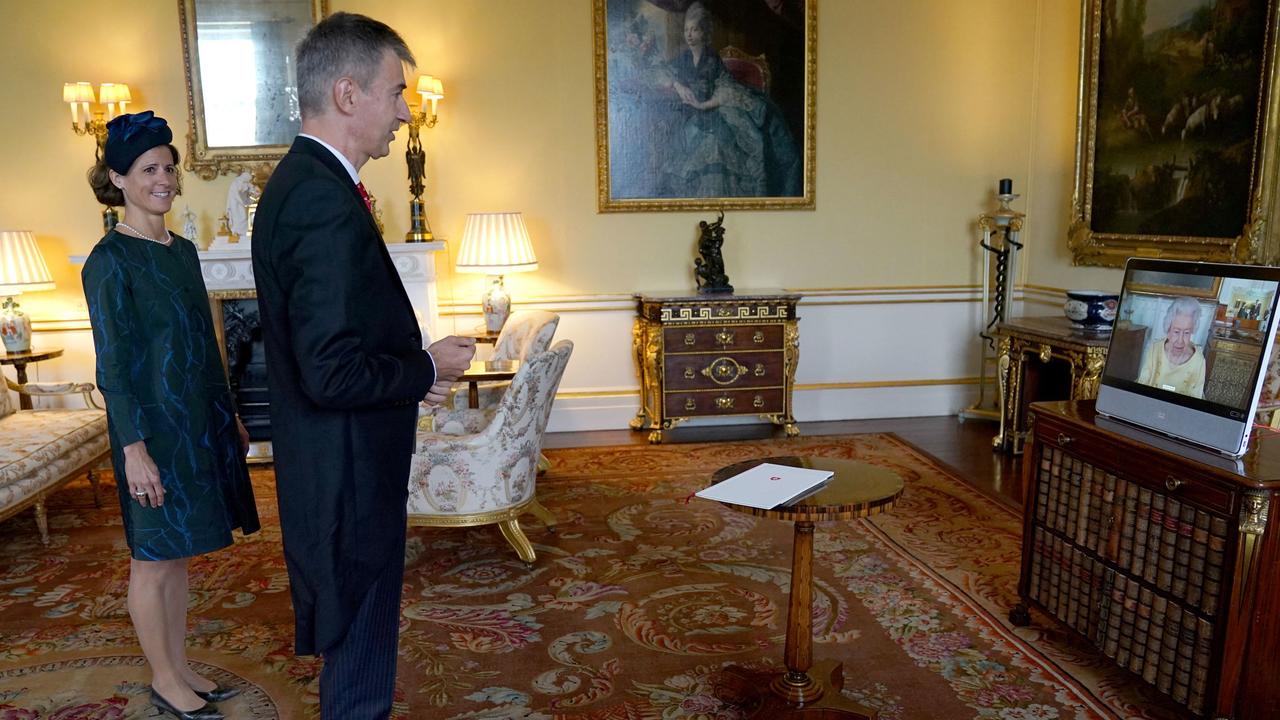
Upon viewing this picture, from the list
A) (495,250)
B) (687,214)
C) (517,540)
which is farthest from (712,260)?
(517,540)

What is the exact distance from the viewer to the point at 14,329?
5488 millimetres

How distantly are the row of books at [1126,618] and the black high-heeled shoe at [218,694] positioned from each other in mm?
2733

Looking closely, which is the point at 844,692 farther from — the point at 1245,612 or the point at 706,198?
the point at 706,198

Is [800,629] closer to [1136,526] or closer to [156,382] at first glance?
[1136,526]

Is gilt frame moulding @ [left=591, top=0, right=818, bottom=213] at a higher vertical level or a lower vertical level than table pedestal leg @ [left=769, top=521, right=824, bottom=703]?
higher

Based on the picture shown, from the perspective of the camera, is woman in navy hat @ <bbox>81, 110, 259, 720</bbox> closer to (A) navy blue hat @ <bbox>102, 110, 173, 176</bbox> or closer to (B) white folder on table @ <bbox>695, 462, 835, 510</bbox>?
(A) navy blue hat @ <bbox>102, 110, 173, 176</bbox>

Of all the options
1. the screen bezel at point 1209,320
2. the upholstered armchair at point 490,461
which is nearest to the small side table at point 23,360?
the upholstered armchair at point 490,461

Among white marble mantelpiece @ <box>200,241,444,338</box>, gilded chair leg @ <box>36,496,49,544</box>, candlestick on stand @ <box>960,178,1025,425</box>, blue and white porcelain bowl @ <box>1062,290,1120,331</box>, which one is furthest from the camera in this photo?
candlestick on stand @ <box>960,178,1025,425</box>

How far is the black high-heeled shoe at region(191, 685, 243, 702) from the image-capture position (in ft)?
9.18

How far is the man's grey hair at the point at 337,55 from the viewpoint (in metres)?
1.70

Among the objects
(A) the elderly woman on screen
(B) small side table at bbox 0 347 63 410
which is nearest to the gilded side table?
(A) the elderly woman on screen

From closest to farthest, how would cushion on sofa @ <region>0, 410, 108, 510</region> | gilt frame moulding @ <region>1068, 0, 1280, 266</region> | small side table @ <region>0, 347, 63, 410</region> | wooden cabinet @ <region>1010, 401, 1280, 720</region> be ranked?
wooden cabinet @ <region>1010, 401, 1280, 720</region>
cushion on sofa @ <region>0, 410, 108, 510</region>
gilt frame moulding @ <region>1068, 0, 1280, 266</region>
small side table @ <region>0, 347, 63, 410</region>

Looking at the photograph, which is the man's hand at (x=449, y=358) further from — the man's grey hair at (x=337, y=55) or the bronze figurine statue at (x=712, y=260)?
the bronze figurine statue at (x=712, y=260)

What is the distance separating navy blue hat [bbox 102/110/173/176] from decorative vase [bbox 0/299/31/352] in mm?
3906
